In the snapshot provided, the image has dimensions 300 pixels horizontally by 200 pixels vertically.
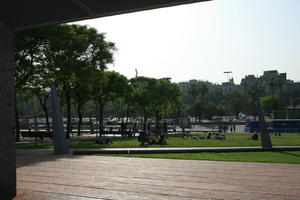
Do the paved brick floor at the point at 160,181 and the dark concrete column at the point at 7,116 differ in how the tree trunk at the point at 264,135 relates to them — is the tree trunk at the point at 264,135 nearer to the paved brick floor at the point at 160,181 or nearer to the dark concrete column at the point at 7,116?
the paved brick floor at the point at 160,181

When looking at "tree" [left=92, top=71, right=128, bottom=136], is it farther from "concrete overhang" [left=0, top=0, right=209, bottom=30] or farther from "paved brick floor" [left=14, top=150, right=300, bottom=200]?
"concrete overhang" [left=0, top=0, right=209, bottom=30]

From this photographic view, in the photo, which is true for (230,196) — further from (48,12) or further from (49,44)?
(49,44)

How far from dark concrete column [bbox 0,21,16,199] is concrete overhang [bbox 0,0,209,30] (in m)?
0.38

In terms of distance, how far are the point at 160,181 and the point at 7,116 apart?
3688mm

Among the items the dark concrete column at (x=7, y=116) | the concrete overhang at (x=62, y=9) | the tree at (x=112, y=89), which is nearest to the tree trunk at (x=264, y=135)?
the concrete overhang at (x=62, y=9)

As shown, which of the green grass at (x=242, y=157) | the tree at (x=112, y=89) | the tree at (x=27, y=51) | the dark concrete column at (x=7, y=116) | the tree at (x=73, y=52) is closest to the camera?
the dark concrete column at (x=7, y=116)

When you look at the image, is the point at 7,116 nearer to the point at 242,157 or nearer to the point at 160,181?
the point at 160,181

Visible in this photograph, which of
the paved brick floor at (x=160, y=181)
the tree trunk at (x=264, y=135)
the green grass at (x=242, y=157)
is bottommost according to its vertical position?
the green grass at (x=242, y=157)

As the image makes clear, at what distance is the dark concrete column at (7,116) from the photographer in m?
5.52

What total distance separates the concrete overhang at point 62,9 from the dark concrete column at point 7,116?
1.24 feet

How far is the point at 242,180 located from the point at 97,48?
27.9m

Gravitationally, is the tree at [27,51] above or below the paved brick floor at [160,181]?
above

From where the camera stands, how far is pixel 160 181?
724cm

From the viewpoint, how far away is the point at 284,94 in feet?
400
